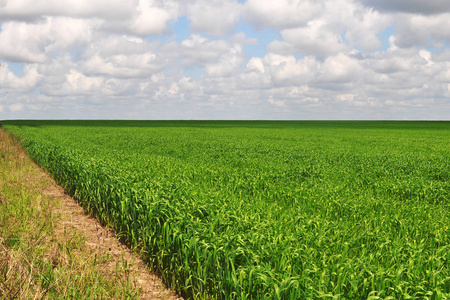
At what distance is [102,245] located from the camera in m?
7.79

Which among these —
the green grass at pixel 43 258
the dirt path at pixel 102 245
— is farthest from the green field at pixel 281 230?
the green grass at pixel 43 258

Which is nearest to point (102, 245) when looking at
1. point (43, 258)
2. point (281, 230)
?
point (43, 258)

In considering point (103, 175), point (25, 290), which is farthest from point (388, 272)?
point (103, 175)

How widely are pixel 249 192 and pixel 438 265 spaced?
18.0 ft

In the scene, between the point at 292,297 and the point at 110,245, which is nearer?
the point at 292,297

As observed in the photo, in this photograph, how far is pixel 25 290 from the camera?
4.47 metres

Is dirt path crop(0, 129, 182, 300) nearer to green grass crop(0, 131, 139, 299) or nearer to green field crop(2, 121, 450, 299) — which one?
green grass crop(0, 131, 139, 299)

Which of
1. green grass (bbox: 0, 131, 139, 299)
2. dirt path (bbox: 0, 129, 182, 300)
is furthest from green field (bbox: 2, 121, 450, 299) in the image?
green grass (bbox: 0, 131, 139, 299)

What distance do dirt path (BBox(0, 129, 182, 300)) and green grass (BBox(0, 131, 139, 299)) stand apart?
0.22 feet

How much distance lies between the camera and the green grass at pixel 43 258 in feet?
15.2

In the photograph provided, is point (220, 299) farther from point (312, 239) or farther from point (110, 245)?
point (110, 245)

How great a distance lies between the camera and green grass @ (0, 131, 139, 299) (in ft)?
15.2

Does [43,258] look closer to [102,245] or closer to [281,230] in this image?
[102,245]

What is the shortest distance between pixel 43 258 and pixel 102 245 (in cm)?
214
